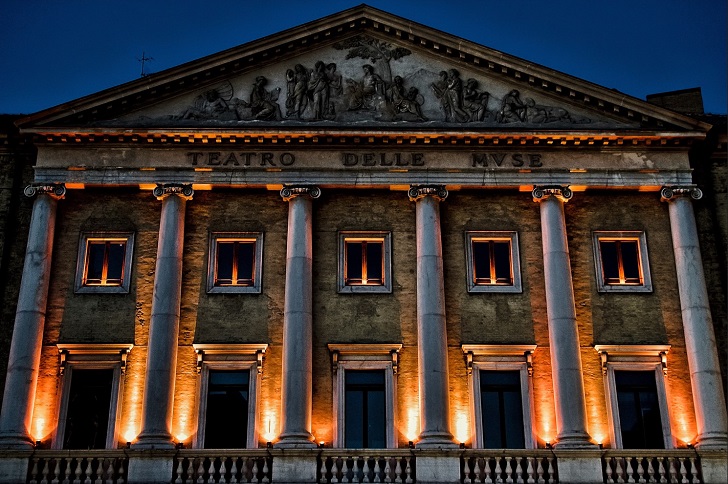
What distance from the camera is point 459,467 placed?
88.7 feet

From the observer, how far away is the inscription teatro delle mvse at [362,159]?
3102cm

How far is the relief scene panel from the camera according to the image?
31438 mm

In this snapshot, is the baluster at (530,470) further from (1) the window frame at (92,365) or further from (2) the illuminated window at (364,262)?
(1) the window frame at (92,365)

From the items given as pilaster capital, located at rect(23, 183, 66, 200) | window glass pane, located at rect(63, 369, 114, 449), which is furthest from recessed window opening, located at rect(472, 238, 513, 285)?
pilaster capital, located at rect(23, 183, 66, 200)

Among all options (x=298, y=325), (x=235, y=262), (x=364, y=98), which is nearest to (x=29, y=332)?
(x=235, y=262)

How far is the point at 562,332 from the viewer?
2888cm

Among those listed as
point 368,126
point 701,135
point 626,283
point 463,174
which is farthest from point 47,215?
point 701,135

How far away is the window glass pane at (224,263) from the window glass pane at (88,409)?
4467mm

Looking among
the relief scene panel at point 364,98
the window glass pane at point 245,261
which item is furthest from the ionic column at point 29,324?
the window glass pane at point 245,261

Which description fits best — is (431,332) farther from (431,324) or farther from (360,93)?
(360,93)

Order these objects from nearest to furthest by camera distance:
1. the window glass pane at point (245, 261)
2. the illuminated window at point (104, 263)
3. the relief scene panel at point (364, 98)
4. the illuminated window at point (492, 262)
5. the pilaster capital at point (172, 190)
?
the illuminated window at point (104, 263), the illuminated window at point (492, 262), the window glass pane at point (245, 261), the pilaster capital at point (172, 190), the relief scene panel at point (364, 98)

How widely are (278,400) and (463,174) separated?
948 cm

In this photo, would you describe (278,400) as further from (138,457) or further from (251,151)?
(251,151)

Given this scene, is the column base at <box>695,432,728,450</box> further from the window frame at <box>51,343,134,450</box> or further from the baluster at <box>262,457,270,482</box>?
the window frame at <box>51,343,134,450</box>
